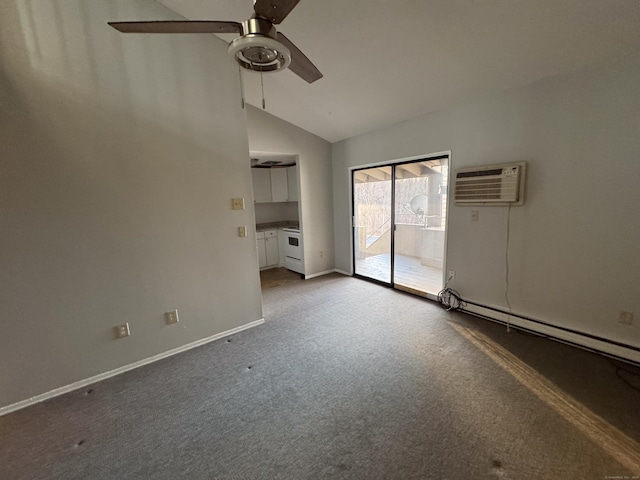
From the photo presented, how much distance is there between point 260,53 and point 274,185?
13.6 feet

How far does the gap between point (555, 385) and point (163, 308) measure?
3.36m

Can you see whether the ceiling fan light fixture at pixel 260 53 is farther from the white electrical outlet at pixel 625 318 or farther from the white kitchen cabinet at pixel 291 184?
the white kitchen cabinet at pixel 291 184

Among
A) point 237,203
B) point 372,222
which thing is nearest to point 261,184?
point 372,222

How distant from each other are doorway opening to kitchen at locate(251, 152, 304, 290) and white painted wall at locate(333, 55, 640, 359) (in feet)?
9.43

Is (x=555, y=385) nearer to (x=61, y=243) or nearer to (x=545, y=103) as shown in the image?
(x=545, y=103)

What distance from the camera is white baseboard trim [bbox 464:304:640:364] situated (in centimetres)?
221

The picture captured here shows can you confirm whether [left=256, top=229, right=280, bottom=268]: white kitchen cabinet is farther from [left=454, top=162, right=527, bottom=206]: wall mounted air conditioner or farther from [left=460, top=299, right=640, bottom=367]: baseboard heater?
[left=460, top=299, right=640, bottom=367]: baseboard heater

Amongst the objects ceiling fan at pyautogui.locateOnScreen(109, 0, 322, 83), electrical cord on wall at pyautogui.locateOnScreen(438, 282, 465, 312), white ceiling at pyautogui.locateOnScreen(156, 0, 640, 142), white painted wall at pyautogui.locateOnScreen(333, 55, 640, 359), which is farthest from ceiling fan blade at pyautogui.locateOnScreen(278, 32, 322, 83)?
electrical cord on wall at pyautogui.locateOnScreen(438, 282, 465, 312)

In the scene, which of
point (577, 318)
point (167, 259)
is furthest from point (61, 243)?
point (577, 318)

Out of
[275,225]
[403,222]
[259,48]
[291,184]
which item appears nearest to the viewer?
[259,48]

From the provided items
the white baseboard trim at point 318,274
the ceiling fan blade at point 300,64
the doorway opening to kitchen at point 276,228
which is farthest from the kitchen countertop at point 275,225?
the ceiling fan blade at point 300,64

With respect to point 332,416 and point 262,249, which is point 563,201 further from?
point 262,249

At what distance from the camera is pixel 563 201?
2.40m

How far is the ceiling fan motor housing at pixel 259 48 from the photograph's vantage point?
4.01 ft
